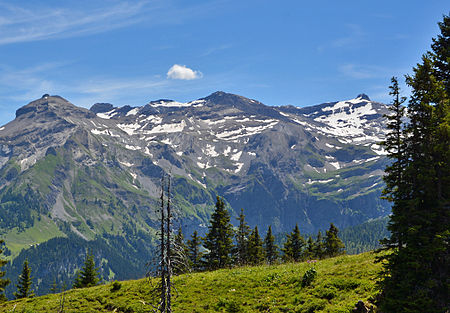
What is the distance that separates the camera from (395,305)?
19359mm

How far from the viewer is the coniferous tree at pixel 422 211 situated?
19172 mm

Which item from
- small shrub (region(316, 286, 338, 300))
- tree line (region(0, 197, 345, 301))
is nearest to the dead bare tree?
small shrub (region(316, 286, 338, 300))

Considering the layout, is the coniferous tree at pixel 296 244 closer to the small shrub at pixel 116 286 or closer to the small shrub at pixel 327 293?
the small shrub at pixel 116 286

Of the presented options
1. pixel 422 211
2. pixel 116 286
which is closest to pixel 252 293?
pixel 116 286

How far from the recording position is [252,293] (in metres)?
30.6

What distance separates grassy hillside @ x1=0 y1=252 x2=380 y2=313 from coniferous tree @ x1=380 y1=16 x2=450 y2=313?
443 cm

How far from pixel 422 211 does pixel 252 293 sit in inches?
631

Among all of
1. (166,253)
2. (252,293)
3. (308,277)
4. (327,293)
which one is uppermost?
(166,253)

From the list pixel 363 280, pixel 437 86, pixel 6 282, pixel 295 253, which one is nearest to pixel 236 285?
pixel 363 280

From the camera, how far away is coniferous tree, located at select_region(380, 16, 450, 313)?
1917 centimetres

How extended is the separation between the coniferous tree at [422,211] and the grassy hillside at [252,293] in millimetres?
4429

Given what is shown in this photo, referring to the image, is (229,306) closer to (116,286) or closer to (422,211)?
(116,286)

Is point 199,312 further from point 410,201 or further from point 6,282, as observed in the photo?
point 6,282

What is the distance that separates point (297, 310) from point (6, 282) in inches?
1551
